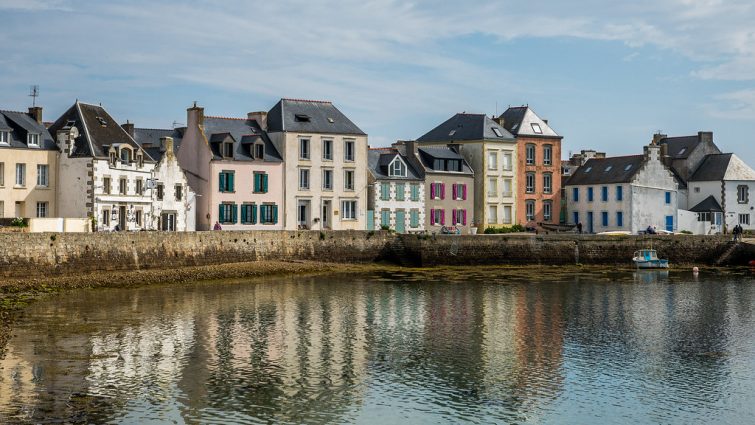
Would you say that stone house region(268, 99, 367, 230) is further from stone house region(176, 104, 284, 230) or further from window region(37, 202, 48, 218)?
window region(37, 202, 48, 218)

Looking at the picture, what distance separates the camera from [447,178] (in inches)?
2854

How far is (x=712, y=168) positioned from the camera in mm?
80188

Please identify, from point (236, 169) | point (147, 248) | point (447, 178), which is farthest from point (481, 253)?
point (147, 248)

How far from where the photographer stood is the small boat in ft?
210

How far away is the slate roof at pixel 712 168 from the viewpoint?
78938mm

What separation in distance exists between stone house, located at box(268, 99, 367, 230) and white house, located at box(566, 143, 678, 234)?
72.1 ft

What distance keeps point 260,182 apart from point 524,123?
2584cm

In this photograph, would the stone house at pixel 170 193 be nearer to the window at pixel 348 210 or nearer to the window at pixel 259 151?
the window at pixel 259 151

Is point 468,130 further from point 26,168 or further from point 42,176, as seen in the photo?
point 26,168

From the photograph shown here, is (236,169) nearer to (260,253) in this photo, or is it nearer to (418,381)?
(260,253)

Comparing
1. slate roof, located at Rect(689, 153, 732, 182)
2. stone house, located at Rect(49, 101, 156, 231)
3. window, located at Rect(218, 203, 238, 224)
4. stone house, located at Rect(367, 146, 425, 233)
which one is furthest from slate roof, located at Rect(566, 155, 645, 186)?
stone house, located at Rect(49, 101, 156, 231)

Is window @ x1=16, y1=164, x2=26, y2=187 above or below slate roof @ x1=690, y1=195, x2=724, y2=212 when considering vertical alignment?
above

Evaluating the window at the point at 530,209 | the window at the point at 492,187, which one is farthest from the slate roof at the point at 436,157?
the window at the point at 530,209

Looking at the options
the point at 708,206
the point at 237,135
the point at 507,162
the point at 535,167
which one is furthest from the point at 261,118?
the point at 708,206
